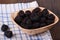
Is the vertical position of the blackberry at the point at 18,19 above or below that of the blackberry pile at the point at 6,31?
above

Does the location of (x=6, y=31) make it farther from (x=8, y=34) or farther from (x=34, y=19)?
(x=34, y=19)

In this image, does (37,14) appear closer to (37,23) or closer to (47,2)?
(37,23)

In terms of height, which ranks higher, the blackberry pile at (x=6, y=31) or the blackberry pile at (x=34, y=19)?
the blackberry pile at (x=34, y=19)

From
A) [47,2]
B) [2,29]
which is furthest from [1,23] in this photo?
[47,2]

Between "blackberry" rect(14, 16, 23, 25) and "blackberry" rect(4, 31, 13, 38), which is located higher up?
"blackberry" rect(14, 16, 23, 25)

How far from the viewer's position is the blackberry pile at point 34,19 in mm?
801

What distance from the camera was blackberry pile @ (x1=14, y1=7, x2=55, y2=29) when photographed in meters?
0.80

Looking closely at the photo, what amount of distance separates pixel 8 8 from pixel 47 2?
1.09ft

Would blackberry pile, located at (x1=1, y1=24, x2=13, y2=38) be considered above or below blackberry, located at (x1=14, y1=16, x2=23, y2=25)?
below

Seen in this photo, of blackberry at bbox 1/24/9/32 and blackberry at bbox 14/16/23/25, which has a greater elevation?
blackberry at bbox 14/16/23/25

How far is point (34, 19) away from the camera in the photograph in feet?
2.67

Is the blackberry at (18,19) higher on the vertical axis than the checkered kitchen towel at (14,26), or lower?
higher

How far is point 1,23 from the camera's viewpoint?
0.90 metres

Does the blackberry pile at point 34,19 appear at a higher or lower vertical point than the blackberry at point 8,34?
higher
